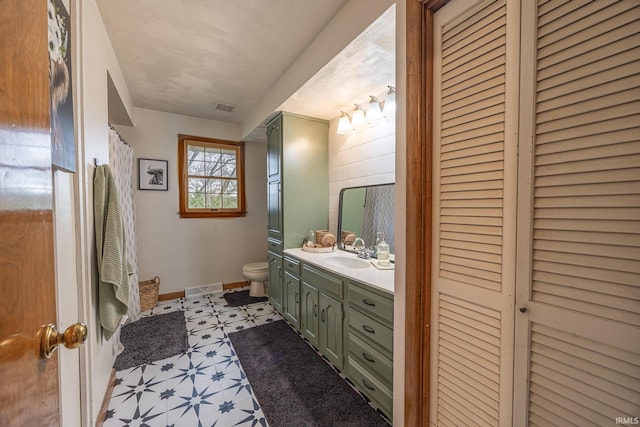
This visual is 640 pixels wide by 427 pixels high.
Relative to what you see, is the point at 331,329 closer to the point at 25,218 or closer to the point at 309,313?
the point at 309,313

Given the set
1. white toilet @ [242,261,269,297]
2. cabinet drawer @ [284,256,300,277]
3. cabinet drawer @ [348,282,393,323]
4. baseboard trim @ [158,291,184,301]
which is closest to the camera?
cabinet drawer @ [348,282,393,323]

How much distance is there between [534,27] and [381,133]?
4.60 ft

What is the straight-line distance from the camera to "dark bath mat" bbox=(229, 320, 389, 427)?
1461mm

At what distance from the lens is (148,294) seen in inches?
118

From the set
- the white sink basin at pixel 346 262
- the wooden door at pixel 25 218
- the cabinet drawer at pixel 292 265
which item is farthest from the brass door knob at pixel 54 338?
the cabinet drawer at pixel 292 265

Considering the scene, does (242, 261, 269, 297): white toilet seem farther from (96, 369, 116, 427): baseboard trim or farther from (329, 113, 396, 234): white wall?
(96, 369, 116, 427): baseboard trim

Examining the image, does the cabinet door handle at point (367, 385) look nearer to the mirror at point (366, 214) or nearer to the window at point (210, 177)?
the mirror at point (366, 214)

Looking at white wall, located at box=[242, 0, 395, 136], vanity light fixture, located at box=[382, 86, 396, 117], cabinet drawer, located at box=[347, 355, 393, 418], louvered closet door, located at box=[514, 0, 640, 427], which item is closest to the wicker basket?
white wall, located at box=[242, 0, 395, 136]

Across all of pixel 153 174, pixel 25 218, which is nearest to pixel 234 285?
pixel 153 174

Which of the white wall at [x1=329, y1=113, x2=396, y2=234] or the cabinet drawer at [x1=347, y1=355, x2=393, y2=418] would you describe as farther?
the white wall at [x1=329, y1=113, x2=396, y2=234]

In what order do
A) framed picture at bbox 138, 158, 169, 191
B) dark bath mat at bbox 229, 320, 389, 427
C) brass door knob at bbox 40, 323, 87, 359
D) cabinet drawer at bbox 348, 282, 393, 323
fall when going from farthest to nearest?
framed picture at bbox 138, 158, 169, 191, dark bath mat at bbox 229, 320, 389, 427, cabinet drawer at bbox 348, 282, 393, 323, brass door knob at bbox 40, 323, 87, 359

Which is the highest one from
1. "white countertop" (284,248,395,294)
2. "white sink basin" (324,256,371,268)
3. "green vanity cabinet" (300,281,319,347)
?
"white countertop" (284,248,395,294)

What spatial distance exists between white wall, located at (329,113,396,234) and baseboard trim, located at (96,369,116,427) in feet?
7.07

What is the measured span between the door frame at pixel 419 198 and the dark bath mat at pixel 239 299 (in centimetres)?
255
